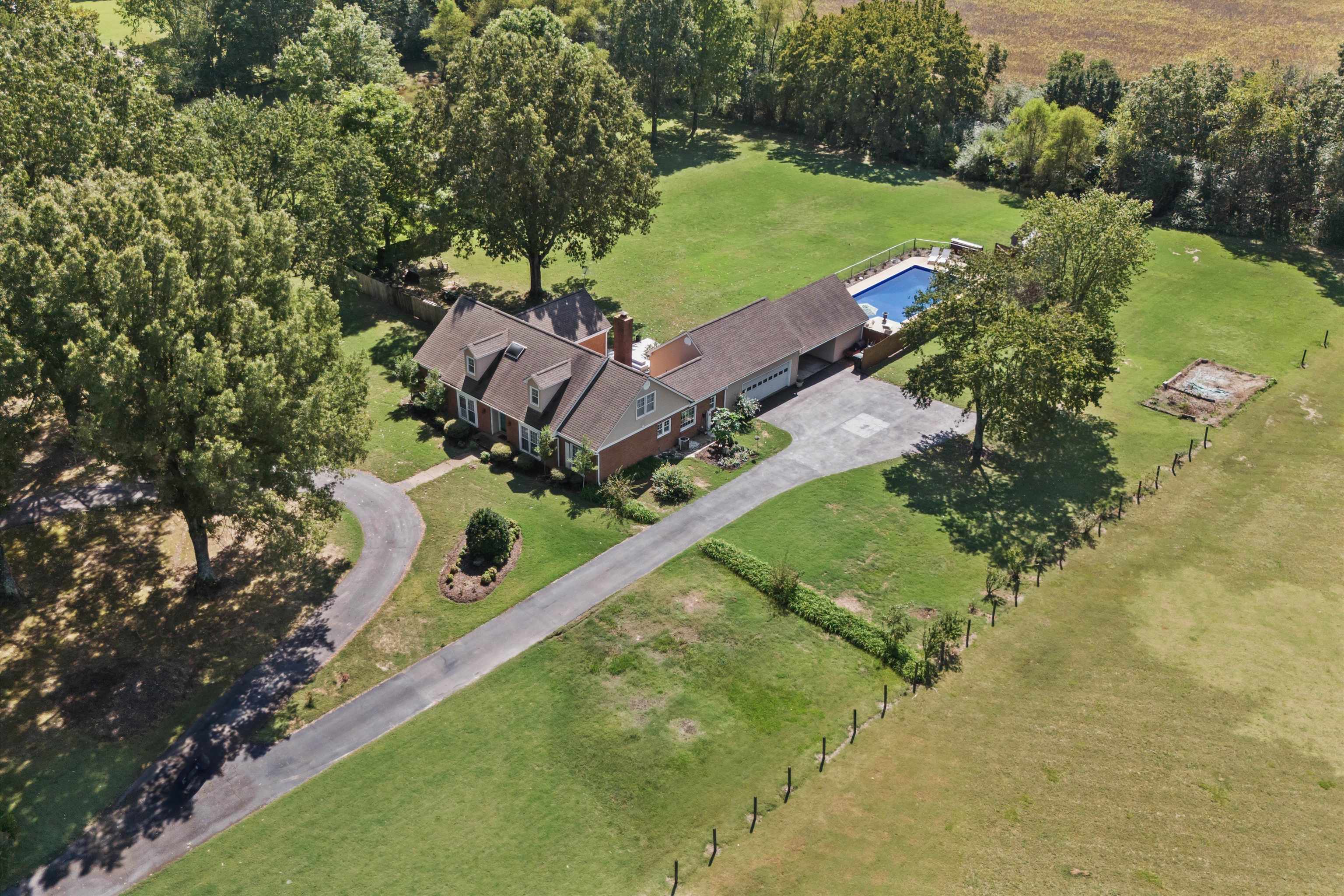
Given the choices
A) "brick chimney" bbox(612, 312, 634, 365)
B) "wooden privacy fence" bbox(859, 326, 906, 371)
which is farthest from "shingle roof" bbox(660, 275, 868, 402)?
"brick chimney" bbox(612, 312, 634, 365)

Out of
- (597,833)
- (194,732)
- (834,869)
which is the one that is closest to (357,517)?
(194,732)

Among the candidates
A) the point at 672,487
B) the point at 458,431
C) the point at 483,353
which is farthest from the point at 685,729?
the point at 483,353

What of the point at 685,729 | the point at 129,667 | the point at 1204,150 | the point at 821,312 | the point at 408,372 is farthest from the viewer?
the point at 1204,150

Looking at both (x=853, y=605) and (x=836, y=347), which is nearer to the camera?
(x=853, y=605)

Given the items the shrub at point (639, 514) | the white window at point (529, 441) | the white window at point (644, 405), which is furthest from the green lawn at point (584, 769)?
the white window at point (529, 441)

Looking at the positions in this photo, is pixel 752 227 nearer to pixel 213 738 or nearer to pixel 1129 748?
pixel 1129 748

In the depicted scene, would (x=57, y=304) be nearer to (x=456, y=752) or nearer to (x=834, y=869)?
(x=456, y=752)
